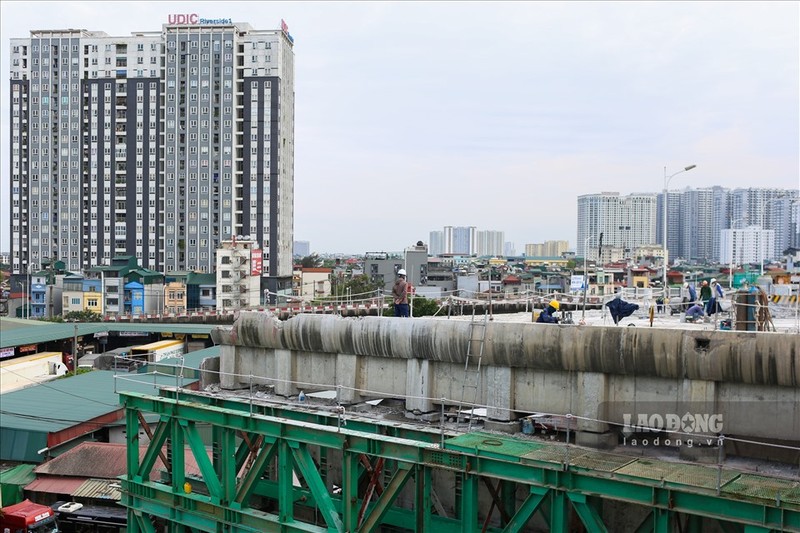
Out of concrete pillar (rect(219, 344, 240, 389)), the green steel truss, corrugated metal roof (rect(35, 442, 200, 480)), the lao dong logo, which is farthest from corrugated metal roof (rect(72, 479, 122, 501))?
the lao dong logo

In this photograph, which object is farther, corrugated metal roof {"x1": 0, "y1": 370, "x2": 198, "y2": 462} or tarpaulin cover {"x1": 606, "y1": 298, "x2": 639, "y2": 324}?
corrugated metal roof {"x1": 0, "y1": 370, "x2": 198, "y2": 462}

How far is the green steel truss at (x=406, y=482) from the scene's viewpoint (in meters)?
8.38

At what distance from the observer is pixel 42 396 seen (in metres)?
32.2

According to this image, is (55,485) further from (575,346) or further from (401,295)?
(575,346)

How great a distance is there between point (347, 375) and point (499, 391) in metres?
2.92

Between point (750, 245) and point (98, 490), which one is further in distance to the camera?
point (750, 245)

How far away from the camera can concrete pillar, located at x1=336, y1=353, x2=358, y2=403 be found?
12.8 meters

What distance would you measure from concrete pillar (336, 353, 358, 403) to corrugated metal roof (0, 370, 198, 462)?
1256cm

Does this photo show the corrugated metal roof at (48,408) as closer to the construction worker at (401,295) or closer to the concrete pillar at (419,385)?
the construction worker at (401,295)

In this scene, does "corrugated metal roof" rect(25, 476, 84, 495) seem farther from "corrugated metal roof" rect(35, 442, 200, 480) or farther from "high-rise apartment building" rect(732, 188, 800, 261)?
"high-rise apartment building" rect(732, 188, 800, 261)

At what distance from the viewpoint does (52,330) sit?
52719mm

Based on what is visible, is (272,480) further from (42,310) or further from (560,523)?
(42,310)

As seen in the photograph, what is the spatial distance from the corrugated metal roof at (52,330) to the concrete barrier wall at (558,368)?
32.9 m

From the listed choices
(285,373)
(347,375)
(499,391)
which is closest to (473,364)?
(499,391)
